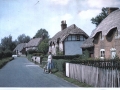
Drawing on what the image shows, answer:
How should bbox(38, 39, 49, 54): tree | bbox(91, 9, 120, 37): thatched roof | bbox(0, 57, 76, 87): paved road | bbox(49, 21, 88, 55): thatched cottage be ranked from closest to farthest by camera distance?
1. bbox(0, 57, 76, 87): paved road
2. bbox(91, 9, 120, 37): thatched roof
3. bbox(49, 21, 88, 55): thatched cottage
4. bbox(38, 39, 49, 54): tree

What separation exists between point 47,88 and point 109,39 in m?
7.46

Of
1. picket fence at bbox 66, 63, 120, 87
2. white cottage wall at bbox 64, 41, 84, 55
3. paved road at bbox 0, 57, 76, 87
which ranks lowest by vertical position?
paved road at bbox 0, 57, 76, 87

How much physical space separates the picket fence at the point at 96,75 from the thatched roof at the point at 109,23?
4405 millimetres

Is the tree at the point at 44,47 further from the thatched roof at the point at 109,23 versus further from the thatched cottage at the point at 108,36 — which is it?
the thatched roof at the point at 109,23

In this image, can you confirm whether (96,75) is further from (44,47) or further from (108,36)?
(44,47)

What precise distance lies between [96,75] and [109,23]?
6.75 m

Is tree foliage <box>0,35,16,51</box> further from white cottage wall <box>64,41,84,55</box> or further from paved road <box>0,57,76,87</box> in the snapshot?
white cottage wall <box>64,41,84,55</box>

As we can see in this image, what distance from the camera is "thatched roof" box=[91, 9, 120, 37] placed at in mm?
11533

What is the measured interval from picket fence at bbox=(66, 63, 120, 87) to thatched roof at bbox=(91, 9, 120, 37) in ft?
14.5

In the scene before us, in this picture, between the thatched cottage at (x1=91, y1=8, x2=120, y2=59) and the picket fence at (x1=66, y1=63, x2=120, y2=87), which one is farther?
the thatched cottage at (x1=91, y1=8, x2=120, y2=59)

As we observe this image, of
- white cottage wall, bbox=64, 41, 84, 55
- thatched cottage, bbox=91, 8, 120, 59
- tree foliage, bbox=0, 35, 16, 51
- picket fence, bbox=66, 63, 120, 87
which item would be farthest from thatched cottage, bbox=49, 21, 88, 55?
picket fence, bbox=66, 63, 120, 87

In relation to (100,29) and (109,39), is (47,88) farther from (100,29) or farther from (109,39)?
(100,29)

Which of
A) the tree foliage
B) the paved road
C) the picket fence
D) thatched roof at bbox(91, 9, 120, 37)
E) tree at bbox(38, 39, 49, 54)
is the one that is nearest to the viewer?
the picket fence

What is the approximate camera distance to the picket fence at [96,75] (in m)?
5.51
